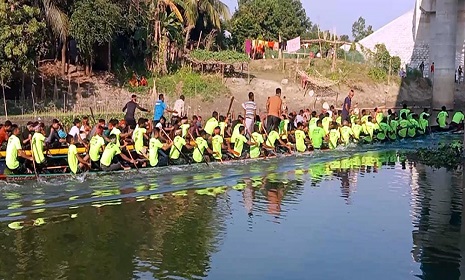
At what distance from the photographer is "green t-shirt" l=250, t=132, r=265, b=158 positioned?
19.3 m

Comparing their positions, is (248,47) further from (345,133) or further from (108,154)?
(108,154)

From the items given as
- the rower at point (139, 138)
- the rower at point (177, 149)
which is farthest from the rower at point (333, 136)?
the rower at point (139, 138)

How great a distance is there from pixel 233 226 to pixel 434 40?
107ft

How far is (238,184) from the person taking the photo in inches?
625

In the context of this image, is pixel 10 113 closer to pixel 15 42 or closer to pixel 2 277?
pixel 15 42

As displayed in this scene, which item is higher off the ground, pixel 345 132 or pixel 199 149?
pixel 345 132

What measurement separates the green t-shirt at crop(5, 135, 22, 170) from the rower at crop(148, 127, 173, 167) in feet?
11.2

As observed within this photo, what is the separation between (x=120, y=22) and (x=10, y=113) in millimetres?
7437

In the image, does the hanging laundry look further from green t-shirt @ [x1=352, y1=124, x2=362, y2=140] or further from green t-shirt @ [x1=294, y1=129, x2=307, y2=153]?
green t-shirt @ [x1=294, y1=129, x2=307, y2=153]

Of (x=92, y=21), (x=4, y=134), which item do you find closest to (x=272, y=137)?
(x=4, y=134)

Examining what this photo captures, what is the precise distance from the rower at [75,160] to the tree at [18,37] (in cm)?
1177

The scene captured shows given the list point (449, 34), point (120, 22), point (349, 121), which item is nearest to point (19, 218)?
point (349, 121)

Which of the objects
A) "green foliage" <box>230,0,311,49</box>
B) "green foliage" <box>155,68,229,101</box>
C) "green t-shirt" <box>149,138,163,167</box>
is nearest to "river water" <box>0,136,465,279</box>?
"green t-shirt" <box>149,138,163,167</box>

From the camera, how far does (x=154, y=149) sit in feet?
54.4
